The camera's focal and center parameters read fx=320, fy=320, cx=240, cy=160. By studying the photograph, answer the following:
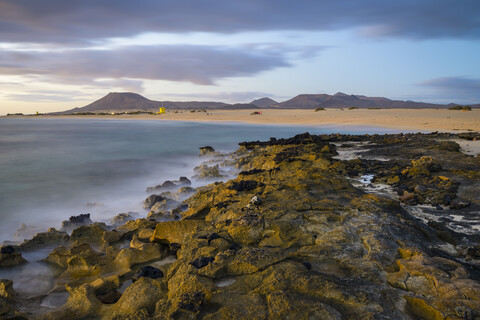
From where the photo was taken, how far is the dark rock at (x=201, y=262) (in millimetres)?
3613

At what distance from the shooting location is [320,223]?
4.85 metres

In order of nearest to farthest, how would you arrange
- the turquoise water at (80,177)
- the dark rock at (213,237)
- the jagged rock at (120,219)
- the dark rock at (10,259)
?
the dark rock at (213,237)
the dark rock at (10,259)
the jagged rock at (120,219)
the turquoise water at (80,177)

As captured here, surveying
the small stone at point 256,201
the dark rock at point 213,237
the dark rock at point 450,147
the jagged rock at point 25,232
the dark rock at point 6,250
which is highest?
the dark rock at point 450,147

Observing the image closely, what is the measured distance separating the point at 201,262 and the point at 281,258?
0.93m

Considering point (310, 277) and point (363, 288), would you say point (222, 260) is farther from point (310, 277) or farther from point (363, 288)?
point (363, 288)

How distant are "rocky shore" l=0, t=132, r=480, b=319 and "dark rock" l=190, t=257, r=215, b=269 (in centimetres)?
2

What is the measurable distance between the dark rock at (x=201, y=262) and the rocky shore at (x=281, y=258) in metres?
0.02

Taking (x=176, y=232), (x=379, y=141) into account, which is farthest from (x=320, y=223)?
(x=379, y=141)

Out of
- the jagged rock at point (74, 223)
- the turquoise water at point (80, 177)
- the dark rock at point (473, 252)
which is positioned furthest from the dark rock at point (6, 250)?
the dark rock at point (473, 252)

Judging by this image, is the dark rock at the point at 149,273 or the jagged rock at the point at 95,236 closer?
the dark rock at the point at 149,273

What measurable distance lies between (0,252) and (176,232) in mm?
2759

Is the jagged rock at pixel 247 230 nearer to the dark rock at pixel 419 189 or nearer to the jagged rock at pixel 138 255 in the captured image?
the jagged rock at pixel 138 255

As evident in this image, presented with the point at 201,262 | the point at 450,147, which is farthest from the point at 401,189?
the point at 450,147

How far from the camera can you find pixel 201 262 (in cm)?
366
